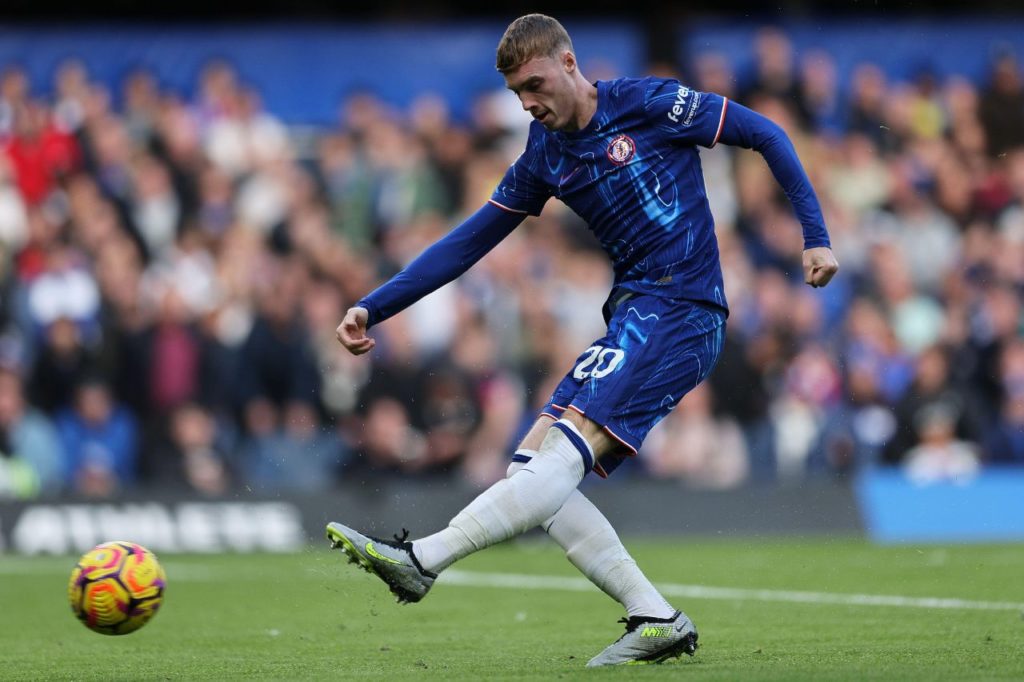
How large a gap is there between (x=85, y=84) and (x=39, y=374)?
160 inches

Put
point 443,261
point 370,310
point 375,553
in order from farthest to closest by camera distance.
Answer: point 443,261
point 370,310
point 375,553

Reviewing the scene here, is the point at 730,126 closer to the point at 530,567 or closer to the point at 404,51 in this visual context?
the point at 530,567

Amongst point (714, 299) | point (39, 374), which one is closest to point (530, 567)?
point (39, 374)

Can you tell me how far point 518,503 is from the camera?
20.9 ft

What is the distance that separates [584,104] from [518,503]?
159 cm

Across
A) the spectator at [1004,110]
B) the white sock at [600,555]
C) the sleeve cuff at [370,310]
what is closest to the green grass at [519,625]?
the white sock at [600,555]

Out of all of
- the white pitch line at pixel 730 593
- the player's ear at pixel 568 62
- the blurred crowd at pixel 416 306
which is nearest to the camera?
the player's ear at pixel 568 62

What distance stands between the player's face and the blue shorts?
2.54 ft

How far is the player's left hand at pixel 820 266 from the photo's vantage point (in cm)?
644

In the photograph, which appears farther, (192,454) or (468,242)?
(192,454)

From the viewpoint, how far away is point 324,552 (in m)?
14.3

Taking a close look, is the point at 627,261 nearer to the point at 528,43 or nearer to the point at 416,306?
the point at 528,43

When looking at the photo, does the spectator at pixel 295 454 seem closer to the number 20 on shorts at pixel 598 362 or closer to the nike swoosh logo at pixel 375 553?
the number 20 on shorts at pixel 598 362

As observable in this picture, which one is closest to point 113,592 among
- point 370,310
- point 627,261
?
point 370,310
